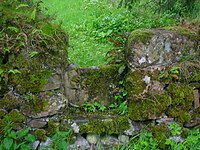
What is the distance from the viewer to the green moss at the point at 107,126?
4008mm

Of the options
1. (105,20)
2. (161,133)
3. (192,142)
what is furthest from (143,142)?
(105,20)

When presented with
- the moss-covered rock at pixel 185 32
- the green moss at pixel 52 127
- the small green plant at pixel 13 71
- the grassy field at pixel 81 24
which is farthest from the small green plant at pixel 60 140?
the moss-covered rock at pixel 185 32

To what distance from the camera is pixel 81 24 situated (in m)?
8.43

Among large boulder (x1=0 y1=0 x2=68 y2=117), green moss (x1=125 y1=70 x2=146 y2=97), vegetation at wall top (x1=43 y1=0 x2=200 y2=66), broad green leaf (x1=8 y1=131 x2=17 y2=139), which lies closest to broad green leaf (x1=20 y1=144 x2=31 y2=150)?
broad green leaf (x1=8 y1=131 x2=17 y2=139)

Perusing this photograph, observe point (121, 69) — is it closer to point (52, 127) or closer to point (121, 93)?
point (121, 93)

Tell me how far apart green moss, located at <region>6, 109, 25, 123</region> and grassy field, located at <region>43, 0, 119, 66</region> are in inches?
39.9

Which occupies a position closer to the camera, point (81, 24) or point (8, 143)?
point (8, 143)

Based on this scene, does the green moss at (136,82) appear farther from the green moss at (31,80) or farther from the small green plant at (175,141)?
the green moss at (31,80)

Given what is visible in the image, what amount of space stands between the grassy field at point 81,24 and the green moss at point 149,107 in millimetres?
1012

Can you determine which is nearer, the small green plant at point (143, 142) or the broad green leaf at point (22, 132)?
the broad green leaf at point (22, 132)

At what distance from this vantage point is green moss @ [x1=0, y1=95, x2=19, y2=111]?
152 inches

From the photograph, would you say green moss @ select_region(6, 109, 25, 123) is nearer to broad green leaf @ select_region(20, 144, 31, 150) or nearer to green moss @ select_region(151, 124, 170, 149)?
broad green leaf @ select_region(20, 144, 31, 150)

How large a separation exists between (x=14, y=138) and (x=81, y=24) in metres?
5.04

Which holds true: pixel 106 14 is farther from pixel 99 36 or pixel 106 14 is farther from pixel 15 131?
pixel 15 131
